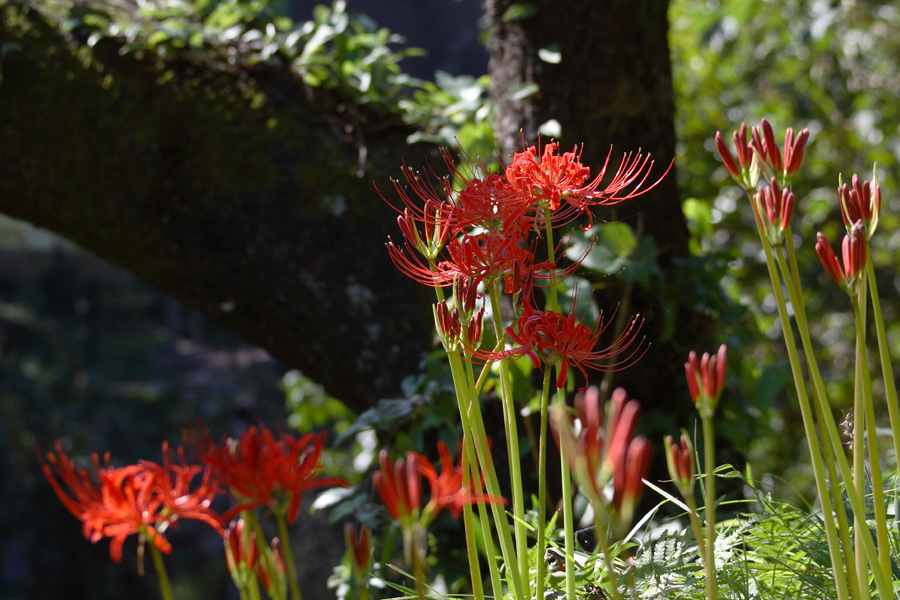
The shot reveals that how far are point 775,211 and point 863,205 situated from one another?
3.3 inches

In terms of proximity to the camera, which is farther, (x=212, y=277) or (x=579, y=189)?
(x=212, y=277)

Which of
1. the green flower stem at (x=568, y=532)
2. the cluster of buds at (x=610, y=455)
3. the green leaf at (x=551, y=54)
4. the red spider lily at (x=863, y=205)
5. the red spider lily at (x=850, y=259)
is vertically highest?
the green leaf at (x=551, y=54)

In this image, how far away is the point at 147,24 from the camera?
134 centimetres

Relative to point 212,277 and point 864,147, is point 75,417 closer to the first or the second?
point 212,277

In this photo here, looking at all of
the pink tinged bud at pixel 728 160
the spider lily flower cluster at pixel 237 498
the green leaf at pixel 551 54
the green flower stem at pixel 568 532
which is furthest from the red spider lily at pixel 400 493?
the green leaf at pixel 551 54

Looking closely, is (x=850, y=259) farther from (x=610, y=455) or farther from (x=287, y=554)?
(x=287, y=554)

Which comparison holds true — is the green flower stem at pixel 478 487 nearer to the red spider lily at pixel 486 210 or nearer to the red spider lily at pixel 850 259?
the red spider lily at pixel 486 210

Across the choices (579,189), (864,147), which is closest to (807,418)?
(579,189)

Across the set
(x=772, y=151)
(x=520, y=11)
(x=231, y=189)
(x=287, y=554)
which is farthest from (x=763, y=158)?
(x=231, y=189)

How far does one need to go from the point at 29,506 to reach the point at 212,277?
4.89m

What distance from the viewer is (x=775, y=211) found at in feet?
1.33

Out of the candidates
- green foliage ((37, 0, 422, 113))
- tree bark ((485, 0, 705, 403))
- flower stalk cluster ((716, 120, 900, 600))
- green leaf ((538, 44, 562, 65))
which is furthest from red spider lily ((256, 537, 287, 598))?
green foliage ((37, 0, 422, 113))

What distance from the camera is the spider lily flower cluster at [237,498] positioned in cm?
36

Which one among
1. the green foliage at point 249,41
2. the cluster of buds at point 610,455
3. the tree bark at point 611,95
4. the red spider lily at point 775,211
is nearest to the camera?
the cluster of buds at point 610,455
